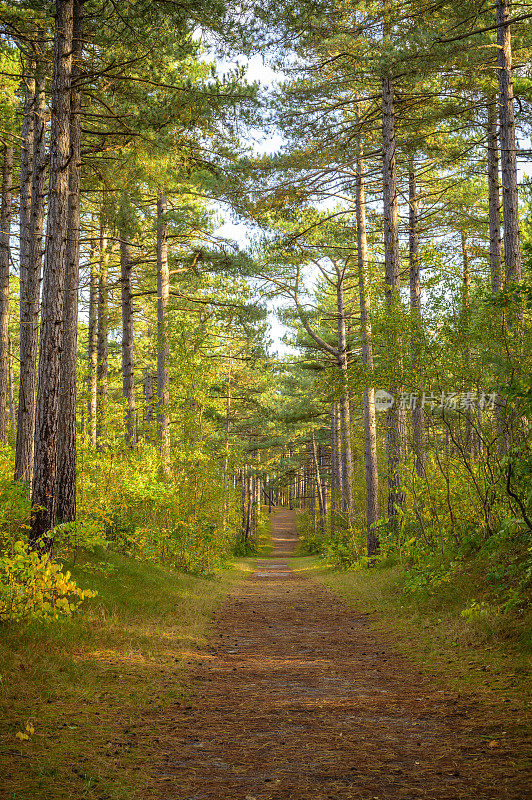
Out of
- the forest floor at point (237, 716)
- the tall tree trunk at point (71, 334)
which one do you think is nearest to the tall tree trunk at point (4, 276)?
the tall tree trunk at point (71, 334)

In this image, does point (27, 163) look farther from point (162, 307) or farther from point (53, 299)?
point (53, 299)

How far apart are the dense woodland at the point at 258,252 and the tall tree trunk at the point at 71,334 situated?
0.12ft

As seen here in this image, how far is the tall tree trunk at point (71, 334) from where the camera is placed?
Answer: 8.68 meters

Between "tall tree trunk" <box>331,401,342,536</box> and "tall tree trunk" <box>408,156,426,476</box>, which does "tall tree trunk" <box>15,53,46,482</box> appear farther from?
"tall tree trunk" <box>331,401,342,536</box>

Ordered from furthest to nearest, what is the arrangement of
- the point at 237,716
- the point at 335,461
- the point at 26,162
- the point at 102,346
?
the point at 335,461, the point at 102,346, the point at 26,162, the point at 237,716

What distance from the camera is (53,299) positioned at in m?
7.57

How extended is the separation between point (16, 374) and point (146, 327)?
15127mm

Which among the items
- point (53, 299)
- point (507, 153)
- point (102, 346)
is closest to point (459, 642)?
point (53, 299)

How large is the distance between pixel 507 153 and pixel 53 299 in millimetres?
8977

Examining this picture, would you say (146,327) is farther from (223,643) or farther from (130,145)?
(223,643)

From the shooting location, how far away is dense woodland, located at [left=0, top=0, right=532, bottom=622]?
7.57m

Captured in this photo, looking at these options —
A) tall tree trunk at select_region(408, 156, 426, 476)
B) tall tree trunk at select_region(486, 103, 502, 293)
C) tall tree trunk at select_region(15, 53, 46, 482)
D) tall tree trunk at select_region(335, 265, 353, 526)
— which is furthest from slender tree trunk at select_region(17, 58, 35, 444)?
tall tree trunk at select_region(486, 103, 502, 293)

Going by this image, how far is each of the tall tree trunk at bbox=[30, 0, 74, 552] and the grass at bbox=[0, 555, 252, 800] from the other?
1.35 meters

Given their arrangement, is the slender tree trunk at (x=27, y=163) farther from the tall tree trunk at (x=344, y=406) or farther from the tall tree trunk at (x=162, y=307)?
the tall tree trunk at (x=344, y=406)
